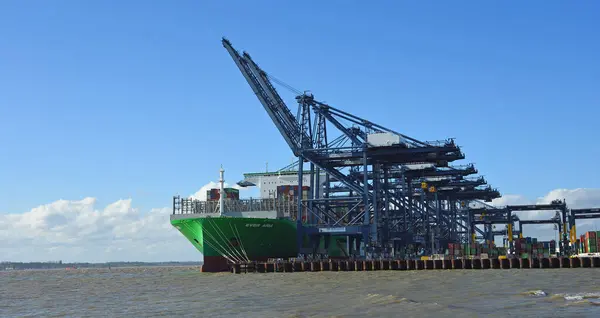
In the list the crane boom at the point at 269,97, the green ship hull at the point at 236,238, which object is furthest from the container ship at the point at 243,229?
the crane boom at the point at 269,97

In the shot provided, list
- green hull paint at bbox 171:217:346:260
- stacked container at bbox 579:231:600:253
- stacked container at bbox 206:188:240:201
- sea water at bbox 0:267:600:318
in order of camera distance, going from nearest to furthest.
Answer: sea water at bbox 0:267:600:318 < green hull paint at bbox 171:217:346:260 < stacked container at bbox 206:188:240:201 < stacked container at bbox 579:231:600:253

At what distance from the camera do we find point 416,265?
204ft

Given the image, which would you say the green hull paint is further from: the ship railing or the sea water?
the sea water

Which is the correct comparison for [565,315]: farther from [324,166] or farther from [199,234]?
[324,166]

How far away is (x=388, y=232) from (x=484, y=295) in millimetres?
50773

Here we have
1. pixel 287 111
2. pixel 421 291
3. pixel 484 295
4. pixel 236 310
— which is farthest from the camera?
pixel 287 111

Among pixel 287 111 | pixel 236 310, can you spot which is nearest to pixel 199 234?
pixel 287 111

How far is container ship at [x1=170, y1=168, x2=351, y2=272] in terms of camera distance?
66875 millimetres

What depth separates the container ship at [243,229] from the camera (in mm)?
66875

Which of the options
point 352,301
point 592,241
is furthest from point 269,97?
point 592,241

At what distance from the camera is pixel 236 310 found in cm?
2884

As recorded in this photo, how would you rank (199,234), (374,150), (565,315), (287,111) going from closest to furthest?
(565,315) → (199,234) → (374,150) → (287,111)

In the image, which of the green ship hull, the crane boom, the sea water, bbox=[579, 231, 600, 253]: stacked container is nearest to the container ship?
the green ship hull

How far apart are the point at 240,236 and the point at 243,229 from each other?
73 cm
